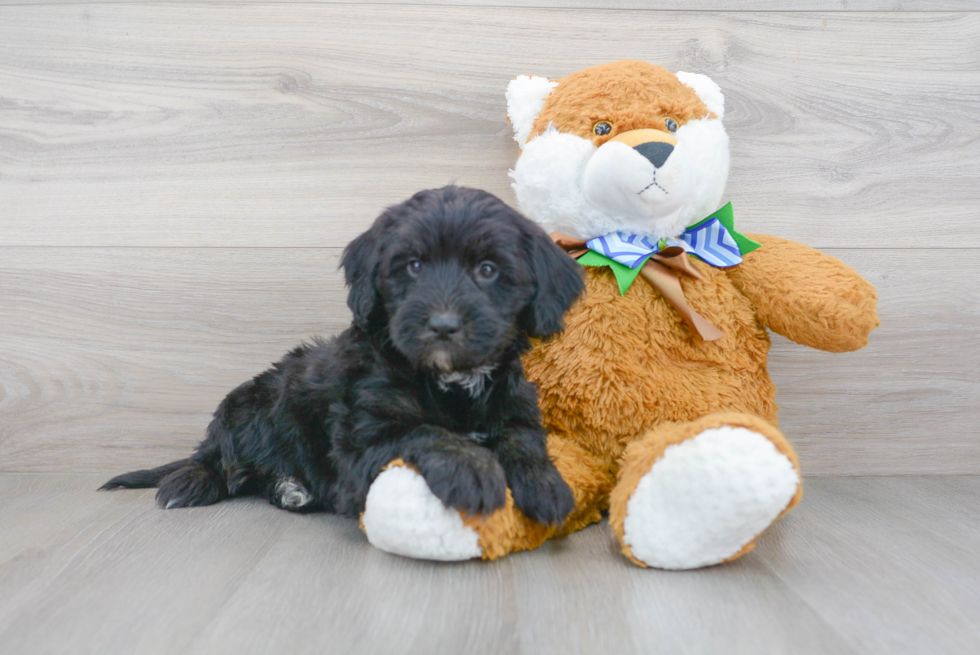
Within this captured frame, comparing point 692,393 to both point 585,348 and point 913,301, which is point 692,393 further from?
point 913,301

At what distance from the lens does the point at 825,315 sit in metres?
1.64

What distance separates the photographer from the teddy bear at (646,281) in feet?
5.35

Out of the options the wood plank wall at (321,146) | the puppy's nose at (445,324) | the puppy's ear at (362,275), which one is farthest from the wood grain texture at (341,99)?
the puppy's nose at (445,324)

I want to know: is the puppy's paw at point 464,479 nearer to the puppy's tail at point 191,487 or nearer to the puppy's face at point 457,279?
the puppy's face at point 457,279

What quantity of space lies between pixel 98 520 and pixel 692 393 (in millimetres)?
1436

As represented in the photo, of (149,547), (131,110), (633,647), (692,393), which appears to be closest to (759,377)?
(692,393)

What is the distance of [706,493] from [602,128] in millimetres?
871

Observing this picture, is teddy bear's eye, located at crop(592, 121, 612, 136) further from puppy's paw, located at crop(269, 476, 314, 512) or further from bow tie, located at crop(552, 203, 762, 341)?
puppy's paw, located at crop(269, 476, 314, 512)

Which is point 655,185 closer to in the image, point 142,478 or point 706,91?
point 706,91

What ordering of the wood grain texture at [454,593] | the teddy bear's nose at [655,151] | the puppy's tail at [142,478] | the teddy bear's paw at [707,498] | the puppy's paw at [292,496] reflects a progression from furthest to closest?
the puppy's tail at [142,478], the puppy's paw at [292,496], the teddy bear's nose at [655,151], the teddy bear's paw at [707,498], the wood grain texture at [454,593]

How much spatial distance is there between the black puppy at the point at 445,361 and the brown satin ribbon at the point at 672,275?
0.22 metres

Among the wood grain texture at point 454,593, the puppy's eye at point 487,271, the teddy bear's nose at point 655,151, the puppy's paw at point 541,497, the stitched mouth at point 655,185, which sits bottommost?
the wood grain texture at point 454,593

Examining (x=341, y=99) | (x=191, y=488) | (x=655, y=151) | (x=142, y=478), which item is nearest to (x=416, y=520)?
(x=191, y=488)

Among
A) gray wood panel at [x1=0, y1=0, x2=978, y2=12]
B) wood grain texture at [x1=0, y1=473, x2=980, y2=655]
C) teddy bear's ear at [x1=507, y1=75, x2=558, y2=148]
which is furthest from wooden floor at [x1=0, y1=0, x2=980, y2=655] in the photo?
wood grain texture at [x1=0, y1=473, x2=980, y2=655]
